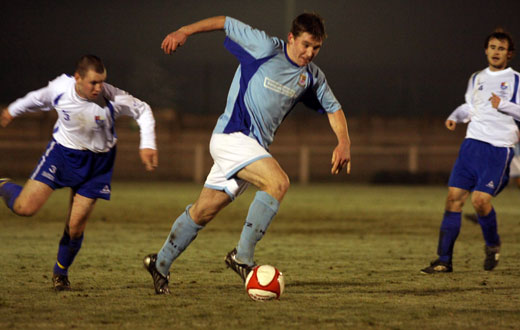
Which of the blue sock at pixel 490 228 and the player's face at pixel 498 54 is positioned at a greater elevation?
the player's face at pixel 498 54

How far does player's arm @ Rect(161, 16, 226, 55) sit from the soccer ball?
1.62 metres

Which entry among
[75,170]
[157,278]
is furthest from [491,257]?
[75,170]

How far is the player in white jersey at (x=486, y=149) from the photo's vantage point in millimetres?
7258

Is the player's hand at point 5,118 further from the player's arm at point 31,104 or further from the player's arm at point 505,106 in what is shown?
the player's arm at point 505,106

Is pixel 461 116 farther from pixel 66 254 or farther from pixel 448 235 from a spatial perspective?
pixel 66 254

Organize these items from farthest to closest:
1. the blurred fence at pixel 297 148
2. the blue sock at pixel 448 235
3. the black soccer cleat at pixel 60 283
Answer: the blurred fence at pixel 297 148
the blue sock at pixel 448 235
the black soccer cleat at pixel 60 283

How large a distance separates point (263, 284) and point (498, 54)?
11.5 ft

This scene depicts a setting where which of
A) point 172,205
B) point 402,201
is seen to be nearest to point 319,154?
point 402,201

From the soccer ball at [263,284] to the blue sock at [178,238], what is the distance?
0.59 meters

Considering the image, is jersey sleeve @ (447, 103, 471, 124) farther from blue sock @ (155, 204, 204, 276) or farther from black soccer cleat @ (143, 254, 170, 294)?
black soccer cleat @ (143, 254, 170, 294)

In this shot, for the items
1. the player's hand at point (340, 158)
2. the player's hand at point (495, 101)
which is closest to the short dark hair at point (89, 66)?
the player's hand at point (340, 158)

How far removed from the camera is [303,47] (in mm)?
5422

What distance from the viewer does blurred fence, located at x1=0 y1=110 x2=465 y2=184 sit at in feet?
95.0

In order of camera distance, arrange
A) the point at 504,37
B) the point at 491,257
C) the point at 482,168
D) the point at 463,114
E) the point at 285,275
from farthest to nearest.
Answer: the point at 463,114, the point at 491,257, the point at 482,168, the point at 504,37, the point at 285,275
